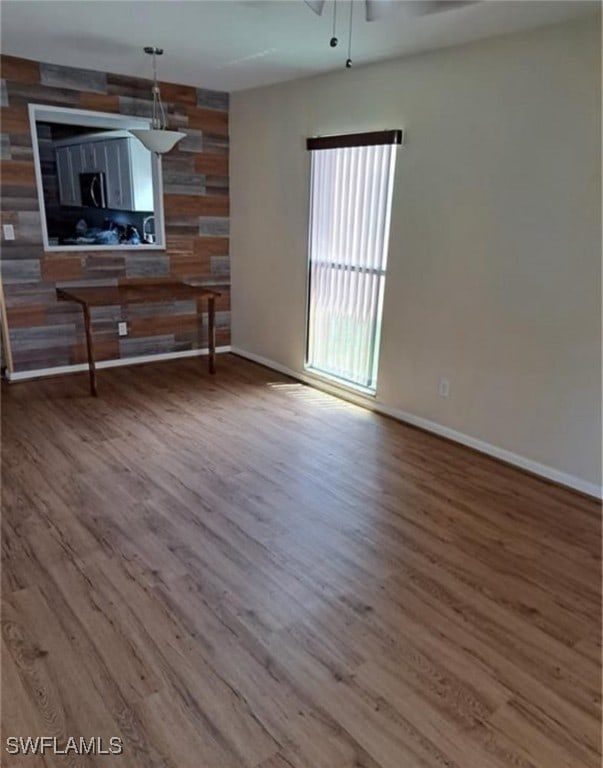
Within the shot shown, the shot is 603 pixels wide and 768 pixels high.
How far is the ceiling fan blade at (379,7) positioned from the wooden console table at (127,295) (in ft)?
8.60

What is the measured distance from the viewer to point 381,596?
86.0 inches

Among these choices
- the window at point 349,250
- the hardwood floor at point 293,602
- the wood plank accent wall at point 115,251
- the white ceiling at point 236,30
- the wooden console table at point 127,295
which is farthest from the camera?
the wooden console table at point 127,295

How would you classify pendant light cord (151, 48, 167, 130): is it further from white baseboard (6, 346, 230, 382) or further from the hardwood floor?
the hardwood floor

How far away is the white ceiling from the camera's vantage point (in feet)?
8.68

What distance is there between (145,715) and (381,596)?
97cm

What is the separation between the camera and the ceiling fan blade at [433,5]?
93.4 inches

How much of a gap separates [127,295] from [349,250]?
179cm

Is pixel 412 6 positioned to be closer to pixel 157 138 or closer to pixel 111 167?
pixel 157 138

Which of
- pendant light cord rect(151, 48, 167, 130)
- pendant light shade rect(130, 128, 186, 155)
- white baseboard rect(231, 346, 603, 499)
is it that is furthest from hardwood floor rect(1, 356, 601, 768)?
pendant light cord rect(151, 48, 167, 130)

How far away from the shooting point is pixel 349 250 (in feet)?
13.6

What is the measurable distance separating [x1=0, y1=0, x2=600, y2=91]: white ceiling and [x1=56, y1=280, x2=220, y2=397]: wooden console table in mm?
1646

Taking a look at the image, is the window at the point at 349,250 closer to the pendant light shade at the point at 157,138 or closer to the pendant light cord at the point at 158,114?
the pendant light shade at the point at 157,138

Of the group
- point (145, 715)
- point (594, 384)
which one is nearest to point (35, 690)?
point (145, 715)

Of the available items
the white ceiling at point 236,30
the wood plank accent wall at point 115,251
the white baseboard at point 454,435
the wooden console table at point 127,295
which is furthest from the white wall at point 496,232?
the wooden console table at point 127,295
